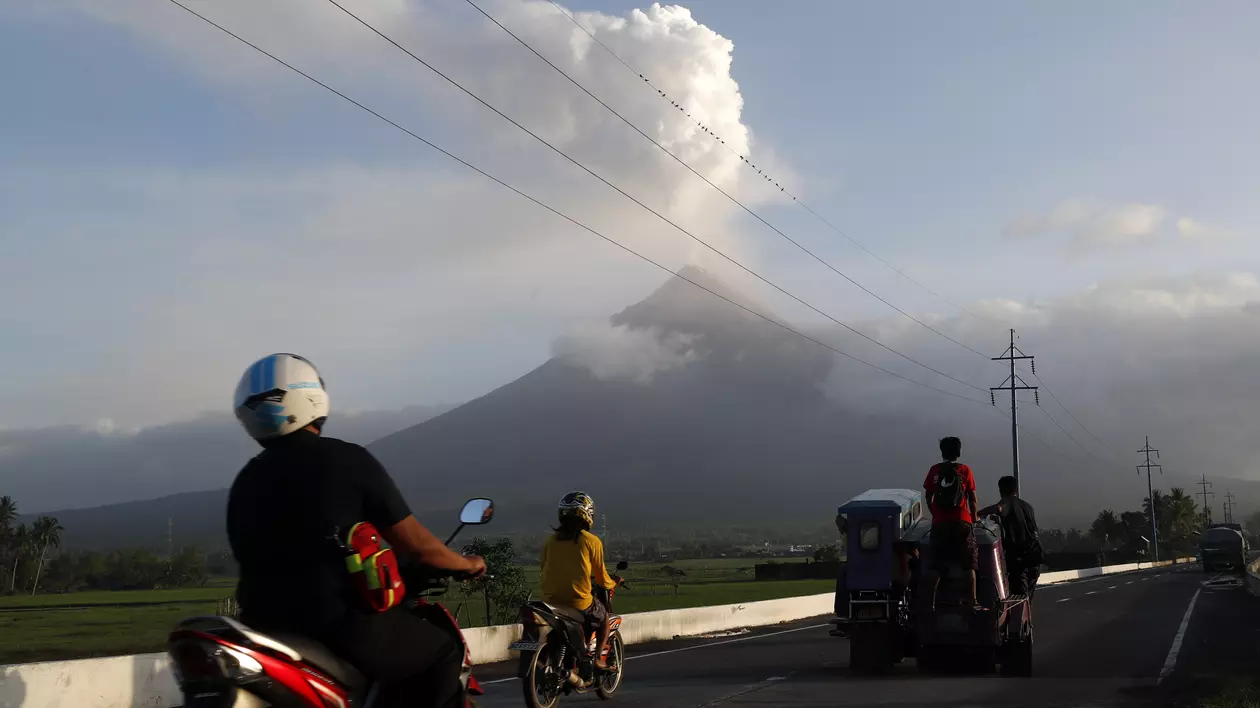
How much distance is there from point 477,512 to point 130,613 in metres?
153

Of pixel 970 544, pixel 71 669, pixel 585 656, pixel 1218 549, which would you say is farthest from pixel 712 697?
pixel 1218 549

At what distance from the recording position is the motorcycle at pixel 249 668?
11.8ft

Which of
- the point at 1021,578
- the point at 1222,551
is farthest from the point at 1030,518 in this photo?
the point at 1222,551

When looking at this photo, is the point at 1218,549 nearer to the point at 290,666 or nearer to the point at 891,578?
the point at 891,578

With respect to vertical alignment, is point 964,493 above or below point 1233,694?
above

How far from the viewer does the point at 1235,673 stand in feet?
45.6

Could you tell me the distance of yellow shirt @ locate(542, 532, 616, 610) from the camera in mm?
10961

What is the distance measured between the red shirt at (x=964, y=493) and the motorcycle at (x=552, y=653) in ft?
13.4

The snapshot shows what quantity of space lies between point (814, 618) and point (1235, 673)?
18.8 metres

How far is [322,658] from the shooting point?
12.4ft

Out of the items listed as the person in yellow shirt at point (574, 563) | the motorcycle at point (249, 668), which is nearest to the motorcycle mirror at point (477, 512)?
the motorcycle at point (249, 668)

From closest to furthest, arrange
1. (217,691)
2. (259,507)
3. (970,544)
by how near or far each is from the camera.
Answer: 1. (217,691)
2. (259,507)
3. (970,544)

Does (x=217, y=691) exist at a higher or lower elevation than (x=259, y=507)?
lower

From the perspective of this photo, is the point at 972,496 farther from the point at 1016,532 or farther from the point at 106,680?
the point at 106,680
